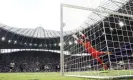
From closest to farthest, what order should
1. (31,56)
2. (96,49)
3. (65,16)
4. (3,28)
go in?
1. (96,49)
2. (65,16)
3. (3,28)
4. (31,56)

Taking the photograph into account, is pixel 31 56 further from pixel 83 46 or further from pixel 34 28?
pixel 83 46

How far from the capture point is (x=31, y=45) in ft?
197

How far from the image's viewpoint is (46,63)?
5788 cm

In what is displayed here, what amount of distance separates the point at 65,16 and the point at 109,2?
14845 mm

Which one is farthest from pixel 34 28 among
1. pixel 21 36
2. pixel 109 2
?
pixel 109 2

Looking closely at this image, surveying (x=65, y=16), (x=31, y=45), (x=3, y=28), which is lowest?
(x=65, y=16)

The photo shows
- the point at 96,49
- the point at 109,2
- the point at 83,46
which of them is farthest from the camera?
the point at 109,2

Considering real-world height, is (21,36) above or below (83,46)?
above

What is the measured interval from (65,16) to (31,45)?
49516 millimetres

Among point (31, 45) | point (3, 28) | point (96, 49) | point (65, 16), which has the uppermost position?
point (3, 28)

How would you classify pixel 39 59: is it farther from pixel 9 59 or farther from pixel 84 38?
pixel 84 38

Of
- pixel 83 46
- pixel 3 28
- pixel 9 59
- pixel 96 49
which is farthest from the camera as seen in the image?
pixel 9 59

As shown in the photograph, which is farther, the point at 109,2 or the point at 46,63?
the point at 46,63

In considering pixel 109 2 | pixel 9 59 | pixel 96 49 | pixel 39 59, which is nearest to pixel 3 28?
pixel 9 59
